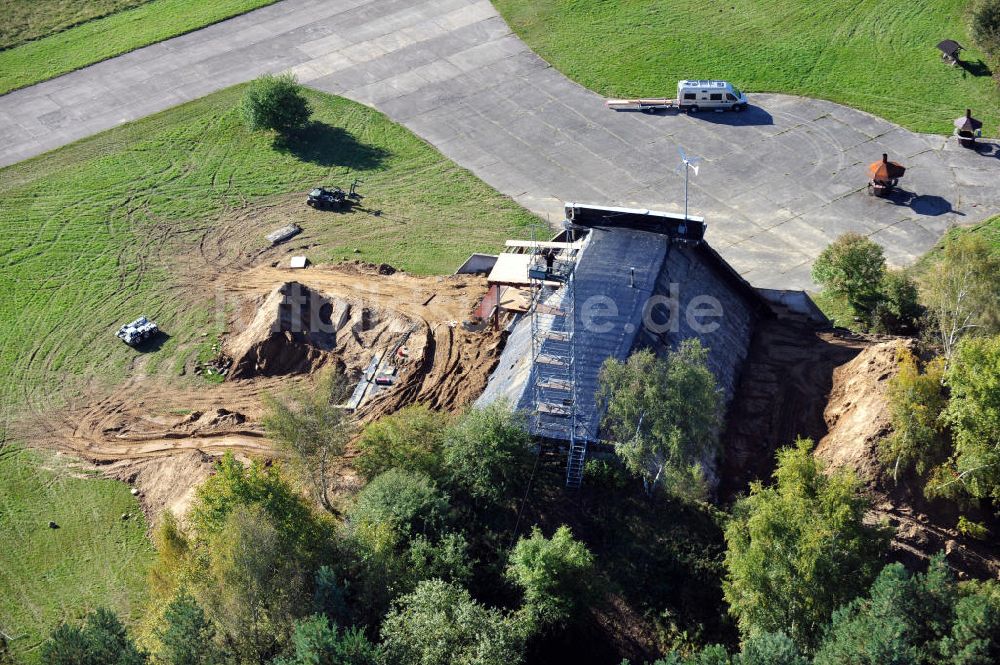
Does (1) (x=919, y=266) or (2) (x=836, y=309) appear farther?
(1) (x=919, y=266)

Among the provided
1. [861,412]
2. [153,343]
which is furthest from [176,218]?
[861,412]

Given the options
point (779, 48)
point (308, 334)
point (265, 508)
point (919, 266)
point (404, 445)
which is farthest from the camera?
point (779, 48)

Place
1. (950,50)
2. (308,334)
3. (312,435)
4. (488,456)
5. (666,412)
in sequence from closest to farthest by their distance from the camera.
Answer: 1. (666,412)
2. (488,456)
3. (312,435)
4. (308,334)
5. (950,50)

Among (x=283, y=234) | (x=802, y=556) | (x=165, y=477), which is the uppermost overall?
(x=802, y=556)

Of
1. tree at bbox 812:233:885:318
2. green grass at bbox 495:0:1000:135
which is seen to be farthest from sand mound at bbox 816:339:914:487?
green grass at bbox 495:0:1000:135

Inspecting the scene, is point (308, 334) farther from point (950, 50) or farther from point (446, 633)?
point (950, 50)

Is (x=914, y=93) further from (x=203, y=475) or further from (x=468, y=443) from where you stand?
(x=203, y=475)

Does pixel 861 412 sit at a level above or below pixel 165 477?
above
